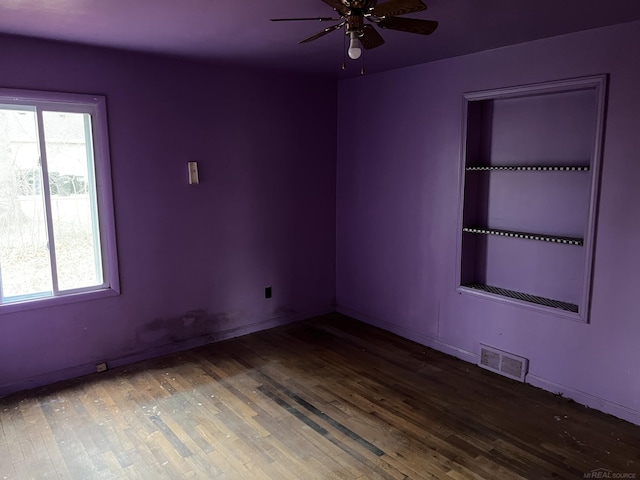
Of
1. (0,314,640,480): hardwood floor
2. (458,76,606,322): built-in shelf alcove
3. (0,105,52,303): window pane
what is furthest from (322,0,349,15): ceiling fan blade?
(0,105,52,303): window pane

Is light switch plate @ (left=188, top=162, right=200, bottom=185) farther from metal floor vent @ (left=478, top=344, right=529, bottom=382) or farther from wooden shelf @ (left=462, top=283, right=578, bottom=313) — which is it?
metal floor vent @ (left=478, top=344, right=529, bottom=382)

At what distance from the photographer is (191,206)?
12.9ft

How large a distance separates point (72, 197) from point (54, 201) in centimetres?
12

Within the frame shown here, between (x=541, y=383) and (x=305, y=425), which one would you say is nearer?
(x=305, y=425)

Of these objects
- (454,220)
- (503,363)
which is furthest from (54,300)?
(503,363)

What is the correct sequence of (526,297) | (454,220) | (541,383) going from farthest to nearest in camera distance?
(454,220)
(526,297)
(541,383)

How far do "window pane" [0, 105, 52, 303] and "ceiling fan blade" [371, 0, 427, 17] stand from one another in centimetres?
254

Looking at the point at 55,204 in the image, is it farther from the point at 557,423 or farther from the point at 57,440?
the point at 557,423

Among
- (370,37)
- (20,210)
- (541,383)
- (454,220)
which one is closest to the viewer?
(370,37)

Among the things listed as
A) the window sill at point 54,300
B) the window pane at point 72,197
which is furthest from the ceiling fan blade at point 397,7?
the window sill at point 54,300

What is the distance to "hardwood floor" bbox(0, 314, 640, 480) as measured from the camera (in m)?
2.49

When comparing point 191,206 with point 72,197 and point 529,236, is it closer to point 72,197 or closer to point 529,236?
point 72,197

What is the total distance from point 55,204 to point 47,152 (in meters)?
0.37

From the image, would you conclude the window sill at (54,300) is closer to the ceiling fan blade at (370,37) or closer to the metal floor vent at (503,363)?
the ceiling fan blade at (370,37)
